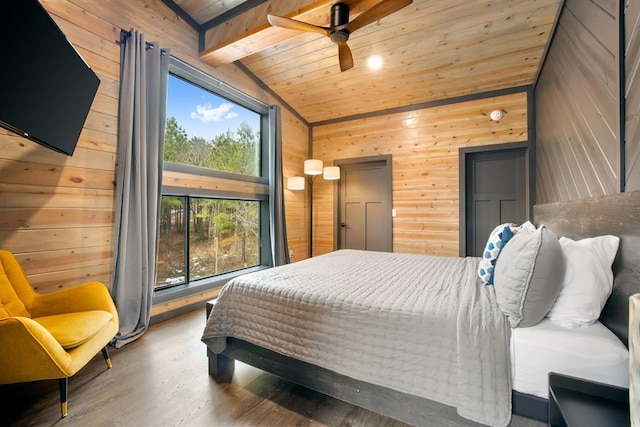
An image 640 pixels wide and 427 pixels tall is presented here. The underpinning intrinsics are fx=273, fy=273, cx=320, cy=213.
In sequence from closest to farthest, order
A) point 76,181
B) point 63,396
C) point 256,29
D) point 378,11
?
point 63,396 < point 378,11 < point 76,181 < point 256,29

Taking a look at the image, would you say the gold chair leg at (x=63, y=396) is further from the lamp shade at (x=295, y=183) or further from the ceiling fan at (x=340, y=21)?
the lamp shade at (x=295, y=183)

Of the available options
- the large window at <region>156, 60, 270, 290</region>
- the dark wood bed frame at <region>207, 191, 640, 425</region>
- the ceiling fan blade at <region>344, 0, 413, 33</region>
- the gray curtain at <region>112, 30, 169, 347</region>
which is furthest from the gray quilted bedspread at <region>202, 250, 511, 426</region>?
the ceiling fan blade at <region>344, 0, 413, 33</region>

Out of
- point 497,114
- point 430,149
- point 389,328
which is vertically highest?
point 497,114

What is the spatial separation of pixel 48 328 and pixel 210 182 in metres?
2.11

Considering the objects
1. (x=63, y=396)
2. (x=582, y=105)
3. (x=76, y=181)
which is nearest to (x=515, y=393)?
(x=582, y=105)

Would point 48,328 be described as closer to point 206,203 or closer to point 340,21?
point 206,203

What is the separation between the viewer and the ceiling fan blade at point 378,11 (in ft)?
6.64

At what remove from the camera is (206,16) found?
316 cm

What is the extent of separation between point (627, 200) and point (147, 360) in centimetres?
299

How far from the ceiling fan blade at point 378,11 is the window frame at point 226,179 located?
1978mm

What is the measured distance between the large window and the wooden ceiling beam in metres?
0.38

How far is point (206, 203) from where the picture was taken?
3.46m

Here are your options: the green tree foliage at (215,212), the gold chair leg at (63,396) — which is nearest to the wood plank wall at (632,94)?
the gold chair leg at (63,396)

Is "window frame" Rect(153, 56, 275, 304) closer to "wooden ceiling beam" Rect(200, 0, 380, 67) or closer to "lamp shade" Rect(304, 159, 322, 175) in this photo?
"wooden ceiling beam" Rect(200, 0, 380, 67)
